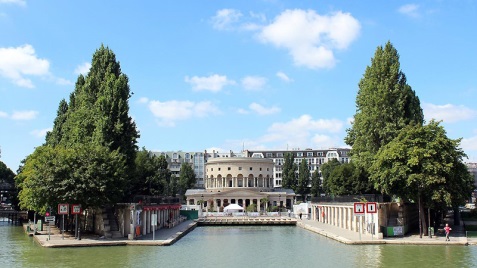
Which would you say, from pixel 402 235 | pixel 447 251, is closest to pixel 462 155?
pixel 402 235

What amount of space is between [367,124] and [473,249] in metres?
20.8

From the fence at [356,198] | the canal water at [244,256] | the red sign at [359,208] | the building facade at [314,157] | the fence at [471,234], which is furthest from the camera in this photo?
the building facade at [314,157]

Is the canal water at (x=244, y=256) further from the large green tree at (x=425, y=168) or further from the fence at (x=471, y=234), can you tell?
the fence at (x=471, y=234)

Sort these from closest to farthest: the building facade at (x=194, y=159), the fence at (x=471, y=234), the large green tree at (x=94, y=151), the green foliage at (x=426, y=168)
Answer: the green foliage at (x=426, y=168) < the large green tree at (x=94, y=151) < the fence at (x=471, y=234) < the building facade at (x=194, y=159)

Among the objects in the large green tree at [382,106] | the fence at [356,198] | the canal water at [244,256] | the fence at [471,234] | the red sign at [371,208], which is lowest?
the canal water at [244,256]

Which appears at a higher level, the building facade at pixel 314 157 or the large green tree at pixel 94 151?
the building facade at pixel 314 157

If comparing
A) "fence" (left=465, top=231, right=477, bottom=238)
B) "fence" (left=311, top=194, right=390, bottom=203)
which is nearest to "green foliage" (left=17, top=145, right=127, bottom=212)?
"fence" (left=311, top=194, right=390, bottom=203)

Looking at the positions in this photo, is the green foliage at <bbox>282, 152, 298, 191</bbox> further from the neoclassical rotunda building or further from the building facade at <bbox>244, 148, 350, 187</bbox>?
the building facade at <bbox>244, 148, 350, 187</bbox>

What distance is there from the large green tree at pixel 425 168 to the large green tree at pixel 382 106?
7.88 metres

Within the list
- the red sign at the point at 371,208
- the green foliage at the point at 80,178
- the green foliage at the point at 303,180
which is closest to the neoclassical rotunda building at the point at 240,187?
the green foliage at the point at 303,180

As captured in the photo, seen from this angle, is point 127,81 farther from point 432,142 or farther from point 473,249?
point 473,249

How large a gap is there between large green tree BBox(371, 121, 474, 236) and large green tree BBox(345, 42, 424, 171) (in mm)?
7881

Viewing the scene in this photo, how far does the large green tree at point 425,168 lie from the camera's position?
146ft

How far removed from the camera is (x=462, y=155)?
4728 centimetres
